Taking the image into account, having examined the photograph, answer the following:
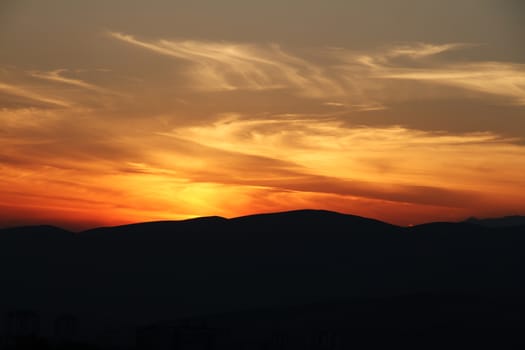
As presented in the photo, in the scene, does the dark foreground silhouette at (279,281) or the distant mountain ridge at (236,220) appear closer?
the dark foreground silhouette at (279,281)

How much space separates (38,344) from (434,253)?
86.3 meters

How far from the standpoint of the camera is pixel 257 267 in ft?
399

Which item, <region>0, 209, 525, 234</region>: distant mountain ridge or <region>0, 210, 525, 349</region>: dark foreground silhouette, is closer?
<region>0, 210, 525, 349</region>: dark foreground silhouette

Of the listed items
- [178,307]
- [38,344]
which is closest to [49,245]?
[178,307]

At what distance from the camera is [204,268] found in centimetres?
12175

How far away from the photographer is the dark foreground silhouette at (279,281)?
75.4 m

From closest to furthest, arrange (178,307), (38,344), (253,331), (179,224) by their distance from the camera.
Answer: (38,344) → (253,331) → (178,307) → (179,224)

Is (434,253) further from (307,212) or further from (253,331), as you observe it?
(253,331)

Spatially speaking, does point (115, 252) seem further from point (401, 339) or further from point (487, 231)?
point (401, 339)

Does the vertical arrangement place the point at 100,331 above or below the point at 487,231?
below

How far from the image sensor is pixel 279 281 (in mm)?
117062

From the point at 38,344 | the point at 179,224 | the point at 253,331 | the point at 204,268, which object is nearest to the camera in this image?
the point at 38,344

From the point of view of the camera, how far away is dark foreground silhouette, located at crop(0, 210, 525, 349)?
75438 millimetres

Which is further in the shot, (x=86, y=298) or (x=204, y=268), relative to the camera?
(x=204, y=268)
